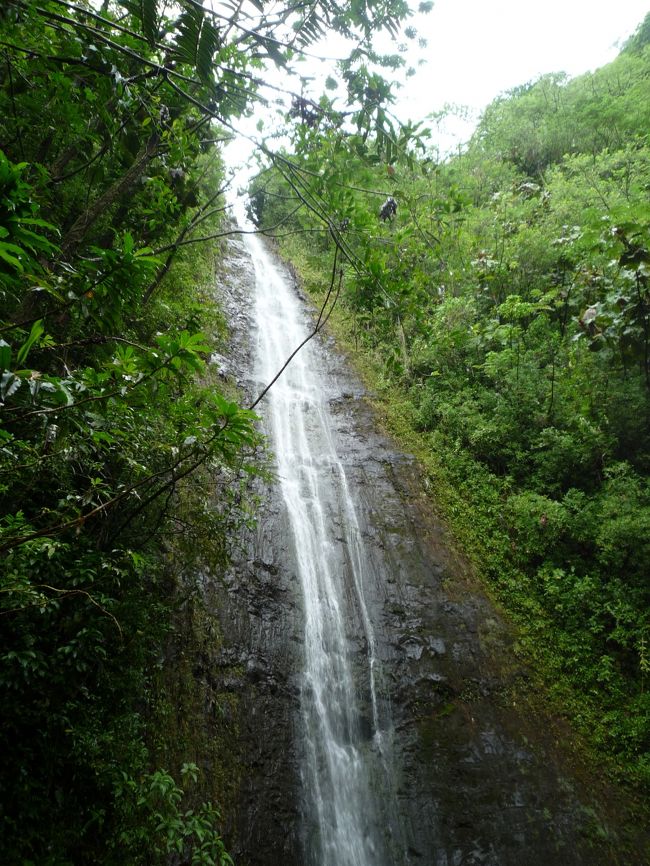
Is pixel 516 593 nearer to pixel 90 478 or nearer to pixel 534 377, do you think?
pixel 534 377

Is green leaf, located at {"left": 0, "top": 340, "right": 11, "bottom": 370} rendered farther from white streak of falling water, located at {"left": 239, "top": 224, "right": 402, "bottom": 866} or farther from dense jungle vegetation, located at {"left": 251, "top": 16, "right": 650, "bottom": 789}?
white streak of falling water, located at {"left": 239, "top": 224, "right": 402, "bottom": 866}

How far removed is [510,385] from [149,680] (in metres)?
7.34

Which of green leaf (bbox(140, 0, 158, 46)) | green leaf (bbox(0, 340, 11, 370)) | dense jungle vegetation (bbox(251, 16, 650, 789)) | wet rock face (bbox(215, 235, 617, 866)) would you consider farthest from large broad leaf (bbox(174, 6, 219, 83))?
wet rock face (bbox(215, 235, 617, 866))

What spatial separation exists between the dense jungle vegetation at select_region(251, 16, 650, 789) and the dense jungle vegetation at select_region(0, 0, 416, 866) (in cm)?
72

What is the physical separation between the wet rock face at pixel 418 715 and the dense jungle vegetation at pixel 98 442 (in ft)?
3.22

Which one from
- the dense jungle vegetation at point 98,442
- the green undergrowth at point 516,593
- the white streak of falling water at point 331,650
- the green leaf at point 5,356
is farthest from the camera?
the green undergrowth at point 516,593

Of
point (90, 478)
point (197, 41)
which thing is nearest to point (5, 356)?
point (197, 41)

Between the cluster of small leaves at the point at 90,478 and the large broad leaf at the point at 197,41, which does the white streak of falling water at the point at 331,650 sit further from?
the large broad leaf at the point at 197,41

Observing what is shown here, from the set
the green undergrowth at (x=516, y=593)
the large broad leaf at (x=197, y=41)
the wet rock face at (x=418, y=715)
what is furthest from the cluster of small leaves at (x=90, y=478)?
the green undergrowth at (x=516, y=593)

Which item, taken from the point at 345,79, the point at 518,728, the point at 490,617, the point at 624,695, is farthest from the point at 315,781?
the point at 345,79

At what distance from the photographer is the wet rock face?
4.43 m

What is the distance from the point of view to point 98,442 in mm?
2215

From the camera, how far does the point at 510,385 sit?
27.1ft

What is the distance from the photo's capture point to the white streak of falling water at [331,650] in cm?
459
